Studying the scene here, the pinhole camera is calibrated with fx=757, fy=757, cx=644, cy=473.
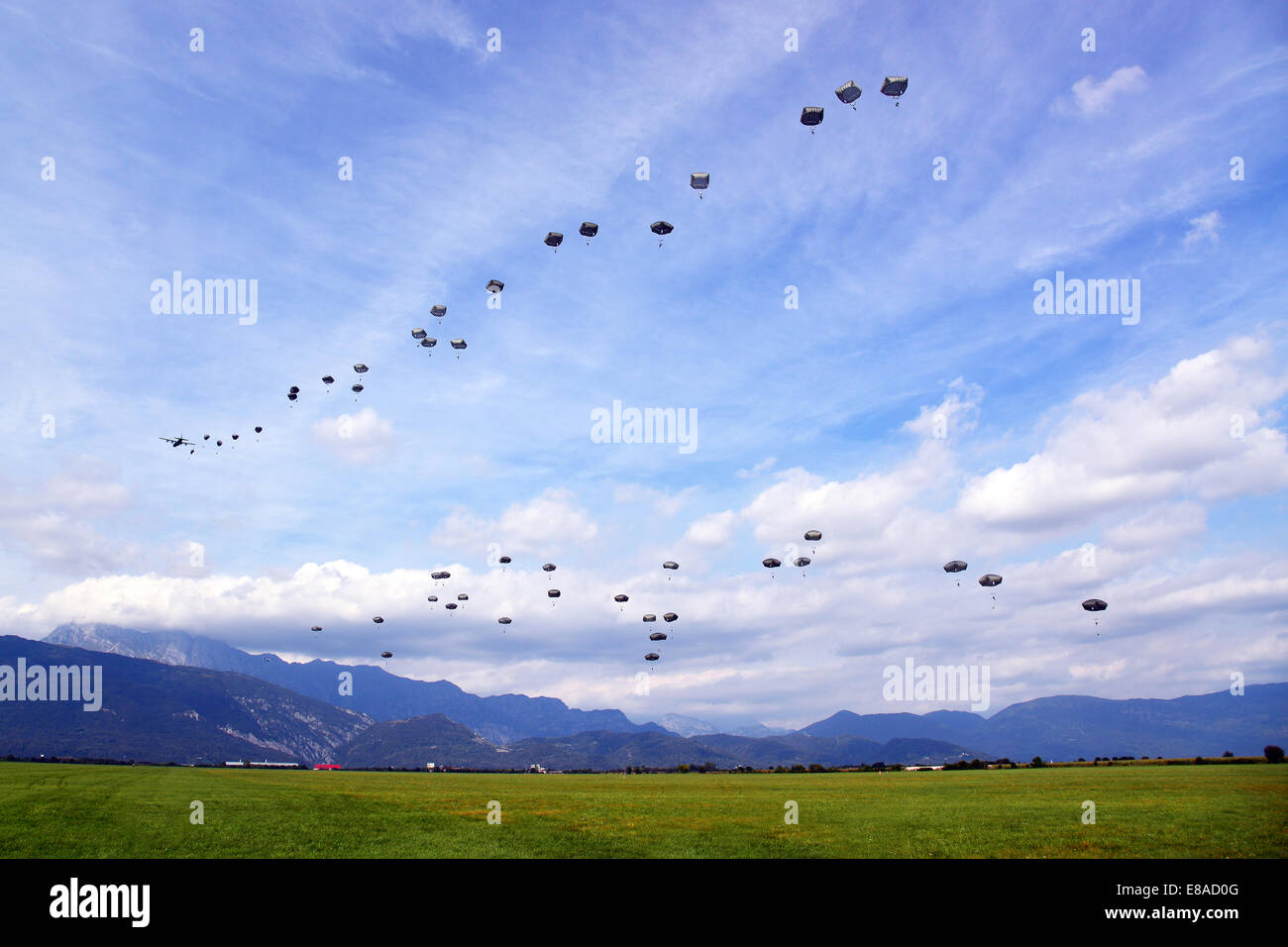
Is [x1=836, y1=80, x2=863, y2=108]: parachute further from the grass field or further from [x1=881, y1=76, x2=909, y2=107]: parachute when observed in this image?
the grass field

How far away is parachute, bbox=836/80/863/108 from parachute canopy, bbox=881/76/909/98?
2872 mm

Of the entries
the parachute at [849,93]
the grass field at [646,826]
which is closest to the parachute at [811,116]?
the parachute at [849,93]

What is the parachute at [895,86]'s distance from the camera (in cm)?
8813

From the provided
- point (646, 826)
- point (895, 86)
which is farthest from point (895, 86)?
point (646, 826)

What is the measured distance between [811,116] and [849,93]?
5.68m

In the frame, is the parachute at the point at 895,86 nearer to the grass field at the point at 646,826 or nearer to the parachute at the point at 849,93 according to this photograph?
the parachute at the point at 849,93

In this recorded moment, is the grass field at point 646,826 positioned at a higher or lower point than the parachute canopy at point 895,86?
lower

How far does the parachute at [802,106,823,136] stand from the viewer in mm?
93250

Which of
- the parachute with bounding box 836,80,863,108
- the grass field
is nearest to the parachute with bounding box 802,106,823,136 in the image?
the parachute with bounding box 836,80,863,108

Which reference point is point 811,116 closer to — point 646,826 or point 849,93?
point 849,93

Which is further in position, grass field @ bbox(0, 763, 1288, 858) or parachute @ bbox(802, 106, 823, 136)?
parachute @ bbox(802, 106, 823, 136)
